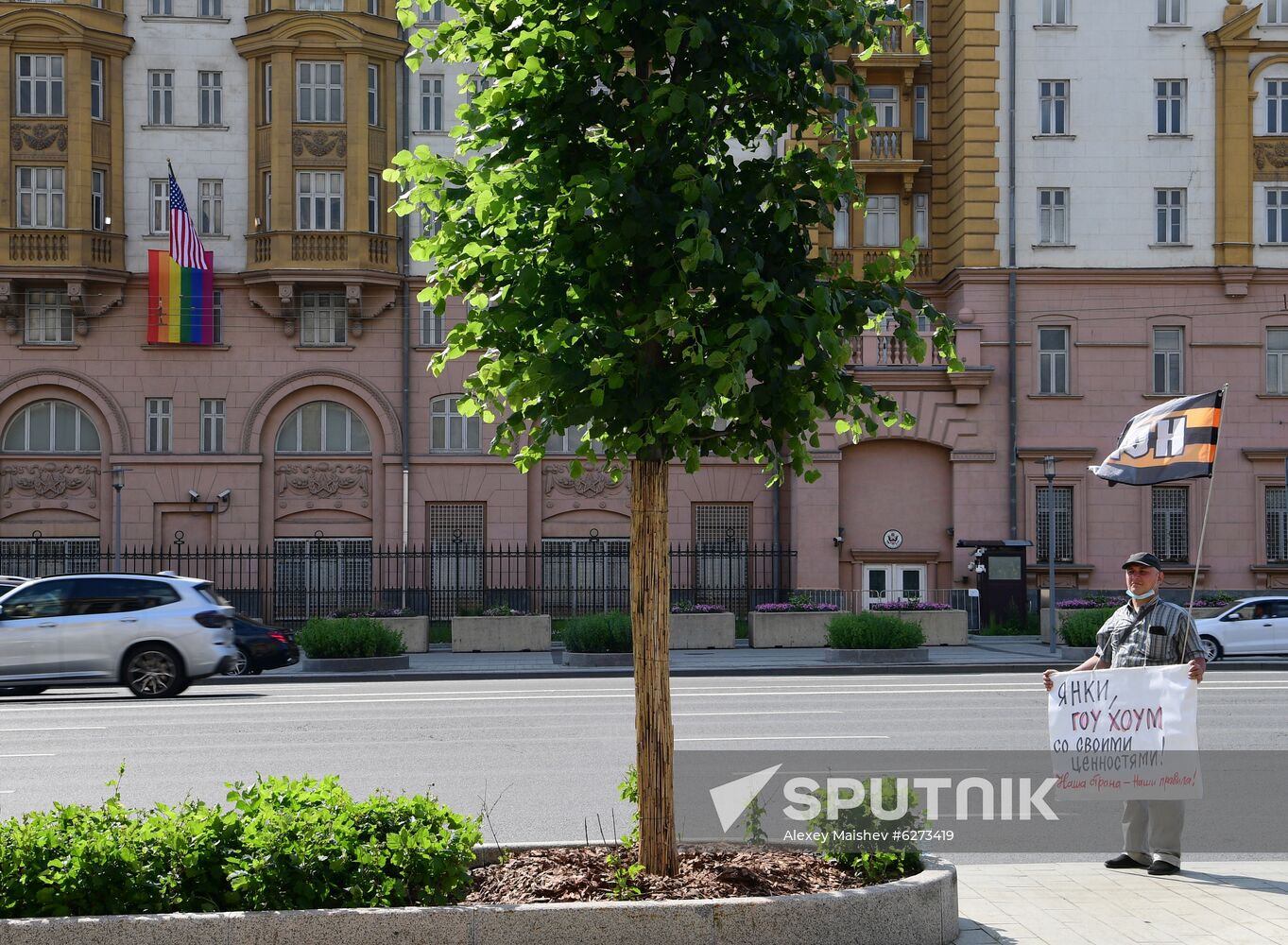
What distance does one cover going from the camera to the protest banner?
26.2 feet

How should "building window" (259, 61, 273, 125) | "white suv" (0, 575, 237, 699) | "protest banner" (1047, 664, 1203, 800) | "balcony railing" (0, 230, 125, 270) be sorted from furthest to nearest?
1. "building window" (259, 61, 273, 125)
2. "balcony railing" (0, 230, 125, 270)
3. "white suv" (0, 575, 237, 699)
4. "protest banner" (1047, 664, 1203, 800)

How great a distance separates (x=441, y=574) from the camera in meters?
37.8

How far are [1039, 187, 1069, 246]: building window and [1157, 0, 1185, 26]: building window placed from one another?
528 cm

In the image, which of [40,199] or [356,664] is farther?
[40,199]

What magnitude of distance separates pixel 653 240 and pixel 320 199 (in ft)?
107

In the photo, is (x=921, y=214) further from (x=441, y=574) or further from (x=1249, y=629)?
(x=441, y=574)

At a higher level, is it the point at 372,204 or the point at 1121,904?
the point at 372,204

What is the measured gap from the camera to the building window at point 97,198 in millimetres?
37062

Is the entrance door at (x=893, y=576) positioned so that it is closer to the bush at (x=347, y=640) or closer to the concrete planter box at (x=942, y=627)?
the concrete planter box at (x=942, y=627)

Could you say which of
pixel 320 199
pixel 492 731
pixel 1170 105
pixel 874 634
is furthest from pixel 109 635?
pixel 1170 105

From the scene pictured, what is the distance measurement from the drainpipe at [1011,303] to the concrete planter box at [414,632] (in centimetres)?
1600

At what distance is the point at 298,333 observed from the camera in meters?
38.0

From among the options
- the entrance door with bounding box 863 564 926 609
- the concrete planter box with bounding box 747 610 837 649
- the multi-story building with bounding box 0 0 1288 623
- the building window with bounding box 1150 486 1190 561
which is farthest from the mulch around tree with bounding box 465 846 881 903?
the building window with bounding box 1150 486 1190 561

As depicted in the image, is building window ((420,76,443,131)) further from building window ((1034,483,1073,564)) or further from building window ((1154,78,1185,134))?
building window ((1154,78,1185,134))
